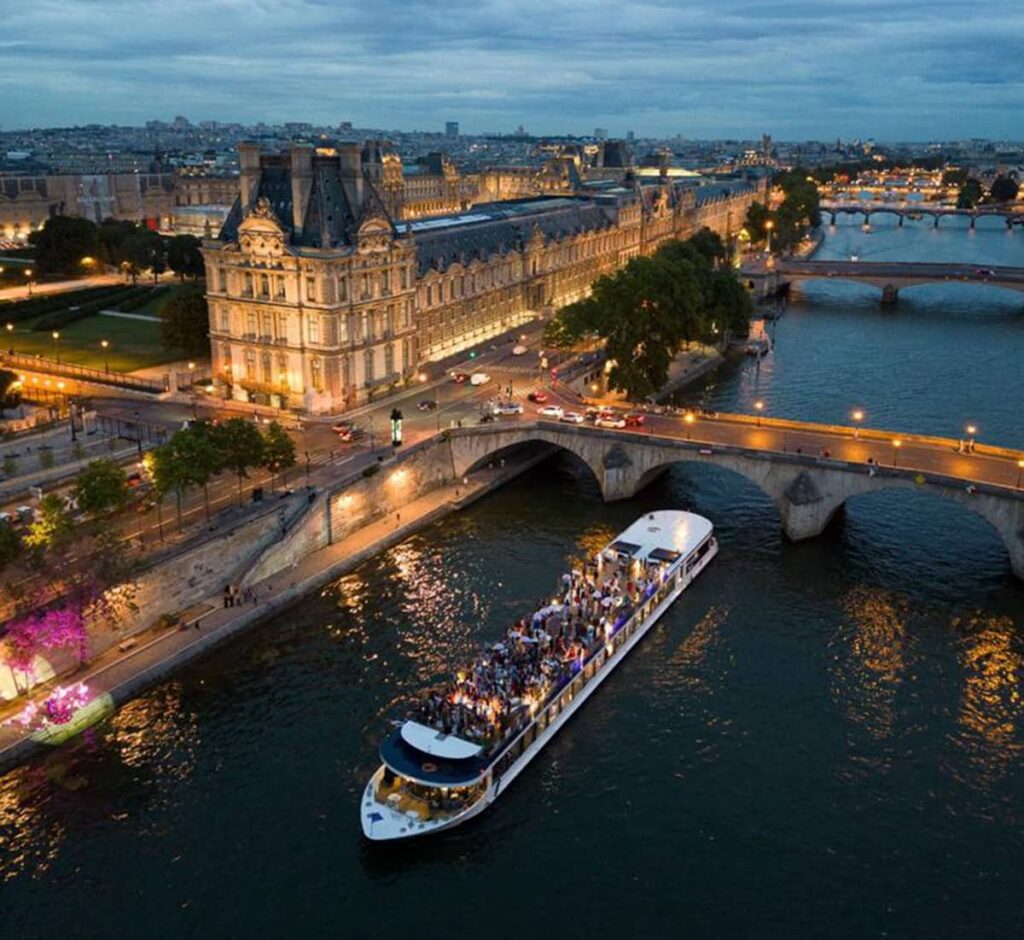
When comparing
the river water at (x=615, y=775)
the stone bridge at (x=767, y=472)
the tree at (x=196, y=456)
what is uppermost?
the tree at (x=196, y=456)

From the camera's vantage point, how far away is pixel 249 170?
106188 mm

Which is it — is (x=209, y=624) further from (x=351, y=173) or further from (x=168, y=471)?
(x=351, y=173)

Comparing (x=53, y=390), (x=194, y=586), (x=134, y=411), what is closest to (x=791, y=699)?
(x=194, y=586)

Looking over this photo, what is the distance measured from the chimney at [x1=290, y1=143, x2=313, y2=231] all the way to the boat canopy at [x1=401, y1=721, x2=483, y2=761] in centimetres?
6397

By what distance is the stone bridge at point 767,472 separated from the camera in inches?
3086

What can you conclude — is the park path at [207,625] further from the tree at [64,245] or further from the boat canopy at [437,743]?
the tree at [64,245]

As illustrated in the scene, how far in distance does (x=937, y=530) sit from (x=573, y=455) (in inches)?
1445

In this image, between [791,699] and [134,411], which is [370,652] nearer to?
[791,699]

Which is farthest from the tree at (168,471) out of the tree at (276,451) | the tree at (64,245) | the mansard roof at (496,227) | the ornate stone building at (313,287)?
the tree at (64,245)

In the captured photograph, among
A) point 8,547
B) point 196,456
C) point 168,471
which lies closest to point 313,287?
point 196,456

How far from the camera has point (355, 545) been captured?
83.4 m

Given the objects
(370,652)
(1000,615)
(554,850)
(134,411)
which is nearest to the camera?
(554,850)

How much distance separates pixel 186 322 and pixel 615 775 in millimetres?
89314

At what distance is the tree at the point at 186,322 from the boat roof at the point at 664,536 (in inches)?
2674
